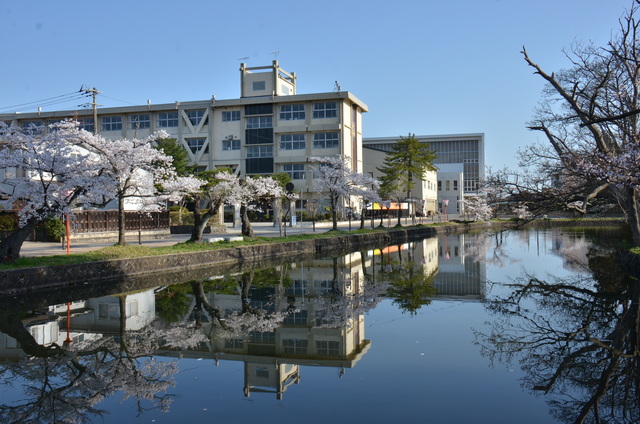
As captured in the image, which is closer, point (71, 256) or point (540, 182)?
point (71, 256)

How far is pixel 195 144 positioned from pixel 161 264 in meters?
44.4

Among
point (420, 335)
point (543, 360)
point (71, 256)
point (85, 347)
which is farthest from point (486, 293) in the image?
point (71, 256)

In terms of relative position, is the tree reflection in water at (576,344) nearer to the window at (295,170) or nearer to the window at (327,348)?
the window at (327,348)

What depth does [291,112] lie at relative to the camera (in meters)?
59.8

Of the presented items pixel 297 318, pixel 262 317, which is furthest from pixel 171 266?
pixel 297 318

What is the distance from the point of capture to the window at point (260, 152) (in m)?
60.3

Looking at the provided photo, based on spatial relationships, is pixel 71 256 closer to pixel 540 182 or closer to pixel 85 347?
pixel 85 347

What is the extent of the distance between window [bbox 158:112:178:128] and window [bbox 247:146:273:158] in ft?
30.0

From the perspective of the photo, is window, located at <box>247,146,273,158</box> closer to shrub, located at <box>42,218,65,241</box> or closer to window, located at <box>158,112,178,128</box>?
window, located at <box>158,112,178,128</box>

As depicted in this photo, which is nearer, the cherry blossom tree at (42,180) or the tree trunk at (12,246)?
the tree trunk at (12,246)

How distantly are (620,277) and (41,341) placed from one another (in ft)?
51.6

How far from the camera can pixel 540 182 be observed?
63.5ft

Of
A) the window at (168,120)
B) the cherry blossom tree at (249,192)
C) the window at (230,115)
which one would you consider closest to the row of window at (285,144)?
the window at (230,115)

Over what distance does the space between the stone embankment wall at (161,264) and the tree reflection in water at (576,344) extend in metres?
11.1
